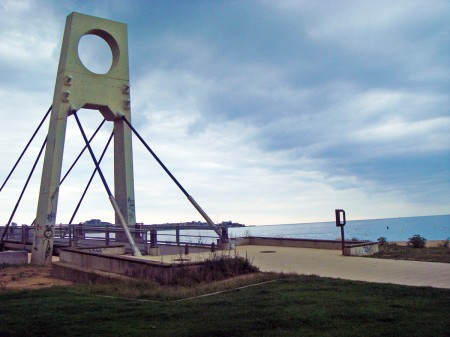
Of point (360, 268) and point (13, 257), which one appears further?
point (13, 257)

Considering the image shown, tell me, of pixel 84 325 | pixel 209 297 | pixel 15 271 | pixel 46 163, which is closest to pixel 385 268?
pixel 209 297

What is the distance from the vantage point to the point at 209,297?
7.95 meters

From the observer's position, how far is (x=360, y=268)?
11375mm

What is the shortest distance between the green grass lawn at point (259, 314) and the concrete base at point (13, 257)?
11.2 meters

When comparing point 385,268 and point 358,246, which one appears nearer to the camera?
point 385,268

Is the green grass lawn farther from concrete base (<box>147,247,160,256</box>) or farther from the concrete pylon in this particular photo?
the concrete pylon

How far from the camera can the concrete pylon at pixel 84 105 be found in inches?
778

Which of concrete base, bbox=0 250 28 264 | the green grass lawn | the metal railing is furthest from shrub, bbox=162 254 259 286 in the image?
concrete base, bbox=0 250 28 264

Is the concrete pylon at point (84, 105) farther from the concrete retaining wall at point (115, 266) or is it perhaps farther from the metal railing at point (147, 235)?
the concrete retaining wall at point (115, 266)

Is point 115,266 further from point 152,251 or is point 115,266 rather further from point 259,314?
point 259,314

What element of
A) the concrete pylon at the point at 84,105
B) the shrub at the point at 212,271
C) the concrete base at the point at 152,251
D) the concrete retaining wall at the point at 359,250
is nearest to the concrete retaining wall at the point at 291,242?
the concrete retaining wall at the point at 359,250

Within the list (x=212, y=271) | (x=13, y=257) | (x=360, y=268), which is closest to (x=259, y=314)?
(x=212, y=271)

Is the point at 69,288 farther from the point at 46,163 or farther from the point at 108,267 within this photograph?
the point at 46,163

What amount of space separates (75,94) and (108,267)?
34.4 ft
